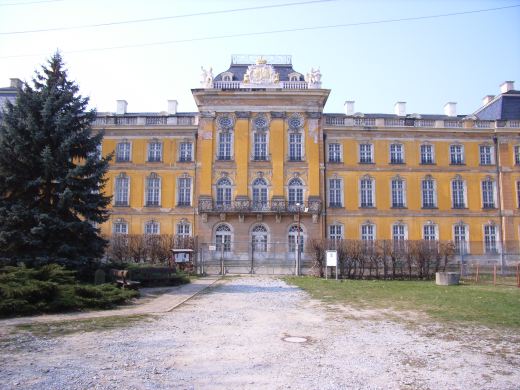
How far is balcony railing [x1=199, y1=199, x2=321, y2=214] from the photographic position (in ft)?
119

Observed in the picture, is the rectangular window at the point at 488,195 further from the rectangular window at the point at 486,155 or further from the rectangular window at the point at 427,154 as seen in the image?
the rectangular window at the point at 427,154

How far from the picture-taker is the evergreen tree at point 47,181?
16156 millimetres

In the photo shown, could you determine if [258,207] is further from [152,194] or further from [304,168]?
[152,194]

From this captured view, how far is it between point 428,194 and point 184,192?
1935 cm

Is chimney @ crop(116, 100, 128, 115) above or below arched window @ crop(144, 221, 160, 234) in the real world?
above

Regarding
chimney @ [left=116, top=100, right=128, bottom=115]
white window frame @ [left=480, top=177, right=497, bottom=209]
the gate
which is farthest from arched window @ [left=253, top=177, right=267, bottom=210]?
white window frame @ [left=480, top=177, right=497, bottom=209]

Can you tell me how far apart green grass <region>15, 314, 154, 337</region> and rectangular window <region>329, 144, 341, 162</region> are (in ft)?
93.6

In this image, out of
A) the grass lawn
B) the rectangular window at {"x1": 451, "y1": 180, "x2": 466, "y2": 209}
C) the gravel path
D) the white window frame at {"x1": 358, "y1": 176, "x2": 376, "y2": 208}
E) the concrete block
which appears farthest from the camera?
the rectangular window at {"x1": 451, "y1": 180, "x2": 466, "y2": 209}

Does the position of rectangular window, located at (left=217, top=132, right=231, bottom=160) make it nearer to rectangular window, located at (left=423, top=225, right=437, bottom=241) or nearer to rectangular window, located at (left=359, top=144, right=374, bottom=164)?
rectangular window, located at (left=359, top=144, right=374, bottom=164)

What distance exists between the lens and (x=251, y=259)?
31.2m

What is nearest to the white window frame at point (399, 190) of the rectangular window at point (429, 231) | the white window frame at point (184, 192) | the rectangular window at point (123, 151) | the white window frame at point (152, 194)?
the rectangular window at point (429, 231)

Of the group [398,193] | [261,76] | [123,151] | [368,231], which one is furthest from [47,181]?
[398,193]

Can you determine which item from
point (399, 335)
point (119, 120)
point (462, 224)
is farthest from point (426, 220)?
point (399, 335)

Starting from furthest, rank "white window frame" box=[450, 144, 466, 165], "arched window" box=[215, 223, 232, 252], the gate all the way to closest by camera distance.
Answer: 1. "white window frame" box=[450, 144, 466, 165]
2. "arched window" box=[215, 223, 232, 252]
3. the gate
